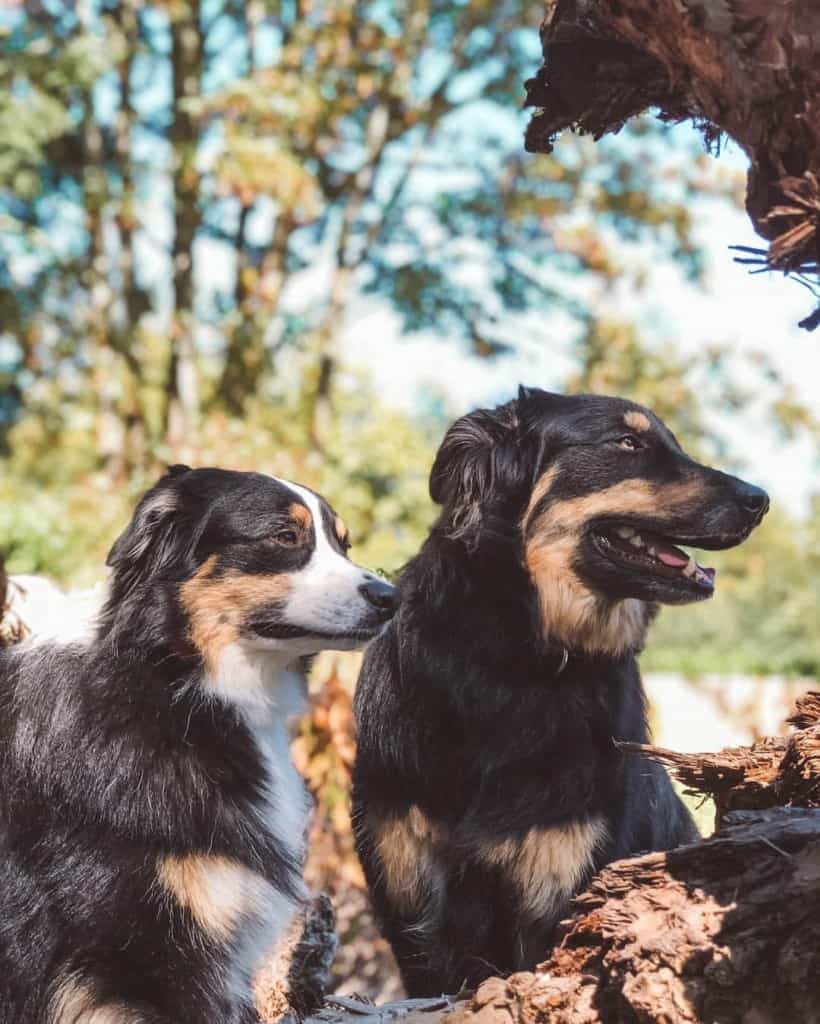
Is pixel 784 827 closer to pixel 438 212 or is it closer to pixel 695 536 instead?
pixel 695 536

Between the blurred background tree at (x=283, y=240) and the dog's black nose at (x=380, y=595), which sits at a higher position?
the blurred background tree at (x=283, y=240)

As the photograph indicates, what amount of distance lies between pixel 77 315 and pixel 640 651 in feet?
61.0

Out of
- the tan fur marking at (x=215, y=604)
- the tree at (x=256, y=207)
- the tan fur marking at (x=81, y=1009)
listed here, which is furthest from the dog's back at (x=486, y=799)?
the tree at (x=256, y=207)

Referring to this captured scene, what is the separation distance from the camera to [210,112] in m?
16.5

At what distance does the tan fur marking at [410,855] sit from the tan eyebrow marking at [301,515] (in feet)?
3.24

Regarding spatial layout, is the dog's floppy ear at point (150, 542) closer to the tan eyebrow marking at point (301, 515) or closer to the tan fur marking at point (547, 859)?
the tan eyebrow marking at point (301, 515)

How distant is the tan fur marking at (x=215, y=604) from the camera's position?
3.95m

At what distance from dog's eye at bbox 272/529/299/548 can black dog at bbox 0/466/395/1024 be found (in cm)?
1

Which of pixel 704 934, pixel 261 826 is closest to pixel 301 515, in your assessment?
pixel 261 826

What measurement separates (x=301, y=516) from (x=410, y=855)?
3.80 feet

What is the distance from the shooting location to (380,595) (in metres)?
4.07

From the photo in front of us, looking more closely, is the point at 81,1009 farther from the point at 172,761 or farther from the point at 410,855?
the point at 410,855

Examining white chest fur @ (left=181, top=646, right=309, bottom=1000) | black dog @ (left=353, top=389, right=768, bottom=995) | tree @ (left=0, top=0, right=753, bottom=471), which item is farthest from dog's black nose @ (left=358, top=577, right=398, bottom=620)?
tree @ (left=0, top=0, right=753, bottom=471)

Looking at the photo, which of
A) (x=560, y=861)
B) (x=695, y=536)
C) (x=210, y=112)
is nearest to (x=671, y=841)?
(x=560, y=861)
